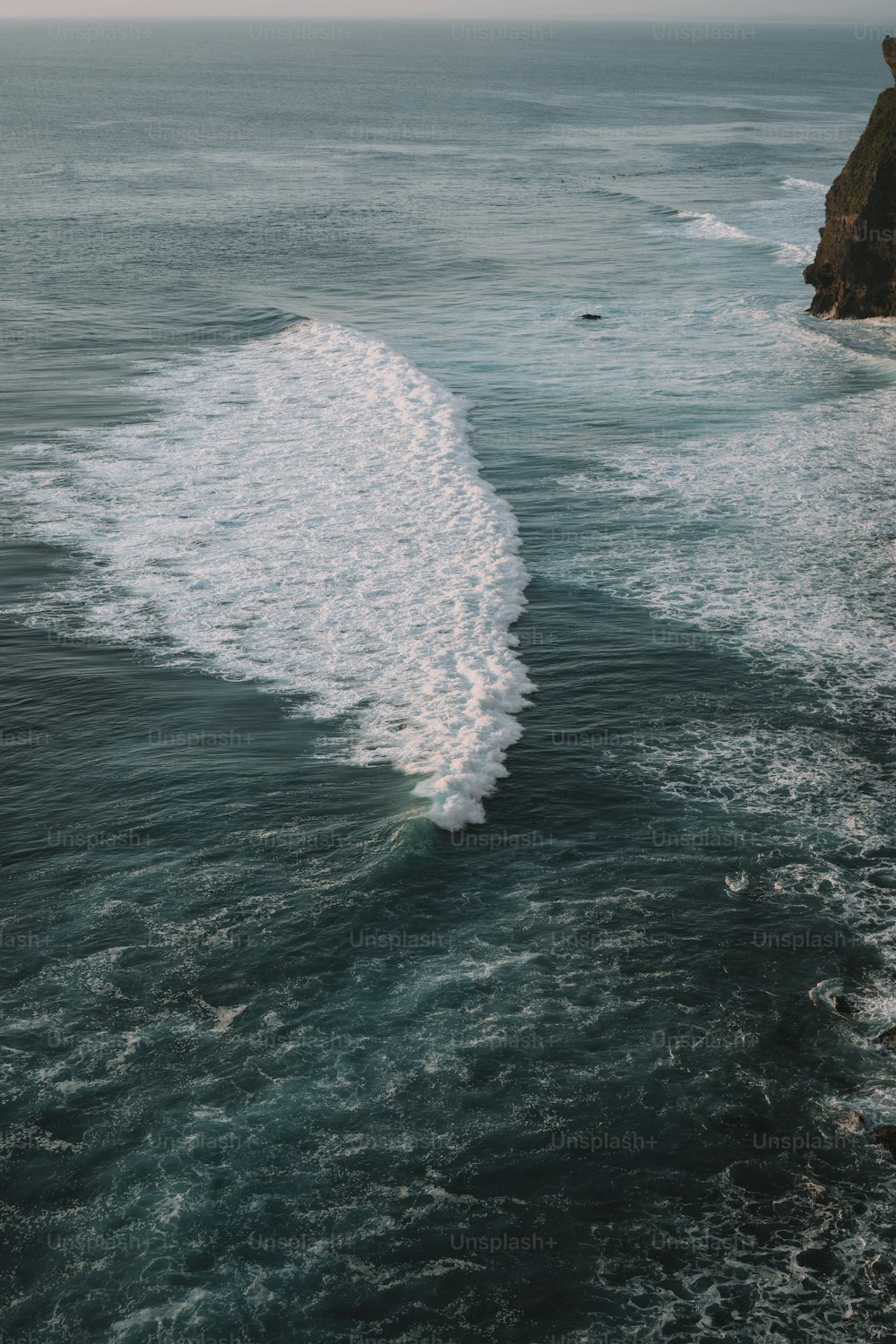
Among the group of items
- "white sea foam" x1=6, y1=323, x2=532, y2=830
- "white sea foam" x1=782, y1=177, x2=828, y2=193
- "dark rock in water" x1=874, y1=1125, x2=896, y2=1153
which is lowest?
"dark rock in water" x1=874, y1=1125, x2=896, y2=1153

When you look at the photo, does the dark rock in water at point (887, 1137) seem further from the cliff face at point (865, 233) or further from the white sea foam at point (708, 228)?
the white sea foam at point (708, 228)

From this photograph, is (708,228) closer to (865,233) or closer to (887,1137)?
(865,233)

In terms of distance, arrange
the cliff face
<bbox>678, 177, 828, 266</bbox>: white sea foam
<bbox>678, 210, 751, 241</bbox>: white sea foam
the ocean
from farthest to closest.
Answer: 1. <bbox>678, 210, 751, 241</bbox>: white sea foam
2. <bbox>678, 177, 828, 266</bbox>: white sea foam
3. the cliff face
4. the ocean

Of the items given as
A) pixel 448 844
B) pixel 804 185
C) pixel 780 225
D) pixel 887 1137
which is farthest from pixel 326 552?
pixel 804 185

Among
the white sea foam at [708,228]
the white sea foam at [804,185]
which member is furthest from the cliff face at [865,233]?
the white sea foam at [804,185]

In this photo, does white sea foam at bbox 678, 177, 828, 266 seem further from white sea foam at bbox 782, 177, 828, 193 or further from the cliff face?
the cliff face

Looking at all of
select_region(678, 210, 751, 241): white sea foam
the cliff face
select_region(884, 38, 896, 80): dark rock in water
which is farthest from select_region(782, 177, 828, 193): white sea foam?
the cliff face
